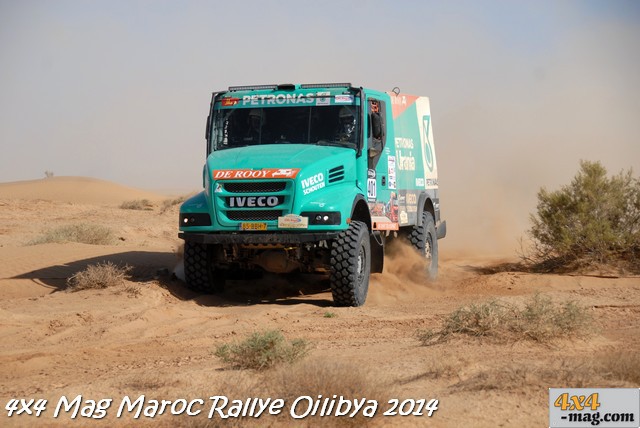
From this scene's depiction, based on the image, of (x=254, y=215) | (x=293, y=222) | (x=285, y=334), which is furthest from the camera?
(x=254, y=215)

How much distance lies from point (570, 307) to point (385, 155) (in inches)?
231

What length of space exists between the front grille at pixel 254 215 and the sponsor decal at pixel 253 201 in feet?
0.29

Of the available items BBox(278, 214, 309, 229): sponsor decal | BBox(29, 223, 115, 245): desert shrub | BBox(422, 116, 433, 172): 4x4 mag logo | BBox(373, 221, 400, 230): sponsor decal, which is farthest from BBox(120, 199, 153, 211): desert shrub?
BBox(278, 214, 309, 229): sponsor decal

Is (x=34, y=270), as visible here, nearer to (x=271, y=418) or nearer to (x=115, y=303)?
(x=115, y=303)

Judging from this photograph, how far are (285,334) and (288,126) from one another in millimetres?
4185

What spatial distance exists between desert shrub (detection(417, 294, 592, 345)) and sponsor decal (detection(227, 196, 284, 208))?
3.58m

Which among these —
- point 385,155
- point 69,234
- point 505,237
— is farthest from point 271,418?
point 505,237

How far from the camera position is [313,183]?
12352 mm

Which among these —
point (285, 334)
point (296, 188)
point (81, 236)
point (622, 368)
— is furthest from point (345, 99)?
point (81, 236)

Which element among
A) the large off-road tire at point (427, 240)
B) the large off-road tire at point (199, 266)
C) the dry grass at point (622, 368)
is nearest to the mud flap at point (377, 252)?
the large off-road tire at point (427, 240)

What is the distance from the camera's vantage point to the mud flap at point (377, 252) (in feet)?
45.5

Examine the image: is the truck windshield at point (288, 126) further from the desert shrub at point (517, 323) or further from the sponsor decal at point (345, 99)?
the desert shrub at point (517, 323)

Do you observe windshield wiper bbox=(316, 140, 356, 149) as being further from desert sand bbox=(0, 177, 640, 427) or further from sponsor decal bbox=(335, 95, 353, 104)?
desert sand bbox=(0, 177, 640, 427)

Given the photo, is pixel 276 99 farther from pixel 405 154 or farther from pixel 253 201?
pixel 405 154
